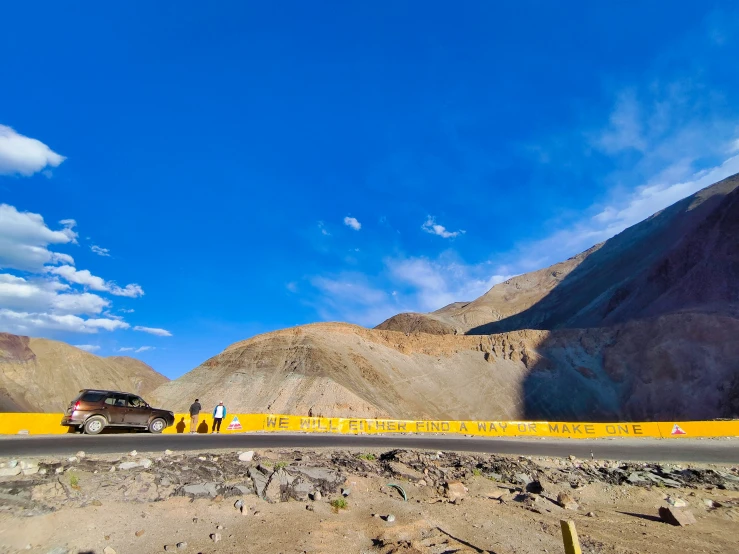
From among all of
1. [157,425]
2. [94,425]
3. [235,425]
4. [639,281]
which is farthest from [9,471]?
[639,281]

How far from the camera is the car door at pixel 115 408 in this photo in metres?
18.3

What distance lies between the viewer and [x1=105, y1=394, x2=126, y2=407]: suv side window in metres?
18.5

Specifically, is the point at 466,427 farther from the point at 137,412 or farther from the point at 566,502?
the point at 137,412

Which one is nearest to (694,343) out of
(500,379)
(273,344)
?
(500,379)

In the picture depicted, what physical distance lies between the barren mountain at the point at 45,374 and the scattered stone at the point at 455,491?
67.2 metres

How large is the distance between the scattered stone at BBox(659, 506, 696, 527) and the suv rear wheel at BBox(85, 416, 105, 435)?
65.9ft

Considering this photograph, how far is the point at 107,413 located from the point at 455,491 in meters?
16.5

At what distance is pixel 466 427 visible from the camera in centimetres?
2805

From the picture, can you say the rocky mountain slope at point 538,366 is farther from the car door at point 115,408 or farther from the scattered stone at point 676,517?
Answer: the scattered stone at point 676,517

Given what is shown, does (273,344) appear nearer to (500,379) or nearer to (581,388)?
(500,379)

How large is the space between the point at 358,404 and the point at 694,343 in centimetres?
4084

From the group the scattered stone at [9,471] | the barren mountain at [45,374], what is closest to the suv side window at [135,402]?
the scattered stone at [9,471]

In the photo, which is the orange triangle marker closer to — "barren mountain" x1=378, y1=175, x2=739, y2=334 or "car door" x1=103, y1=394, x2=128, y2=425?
"car door" x1=103, y1=394, x2=128, y2=425

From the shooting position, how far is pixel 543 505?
870 cm
